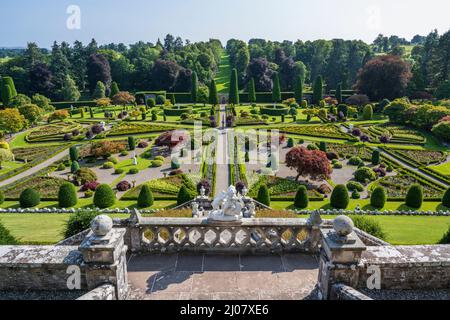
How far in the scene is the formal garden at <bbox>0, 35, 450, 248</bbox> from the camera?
85.9 ft

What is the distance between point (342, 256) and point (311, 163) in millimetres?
22025

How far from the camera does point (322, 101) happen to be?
230 ft

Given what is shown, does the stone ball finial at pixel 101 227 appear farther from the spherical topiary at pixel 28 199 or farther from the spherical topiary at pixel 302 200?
the spherical topiary at pixel 28 199

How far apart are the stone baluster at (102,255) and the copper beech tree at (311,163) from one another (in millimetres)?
23277

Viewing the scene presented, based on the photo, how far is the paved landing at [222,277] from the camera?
853 centimetres

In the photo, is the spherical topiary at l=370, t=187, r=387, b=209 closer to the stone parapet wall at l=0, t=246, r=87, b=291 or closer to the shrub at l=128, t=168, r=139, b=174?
the shrub at l=128, t=168, r=139, b=174

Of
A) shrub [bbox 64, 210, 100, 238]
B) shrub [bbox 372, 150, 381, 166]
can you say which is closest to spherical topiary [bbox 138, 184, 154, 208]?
shrub [bbox 64, 210, 100, 238]

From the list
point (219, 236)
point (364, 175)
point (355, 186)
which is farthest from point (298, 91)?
point (219, 236)

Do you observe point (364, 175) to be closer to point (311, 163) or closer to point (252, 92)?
point (311, 163)

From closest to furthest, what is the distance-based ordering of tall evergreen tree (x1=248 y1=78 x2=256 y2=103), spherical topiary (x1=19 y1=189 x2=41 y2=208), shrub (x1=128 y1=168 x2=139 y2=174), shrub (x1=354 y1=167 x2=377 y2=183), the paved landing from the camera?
the paved landing < spherical topiary (x1=19 y1=189 x2=41 y2=208) < shrub (x1=354 y1=167 x2=377 y2=183) < shrub (x1=128 y1=168 x2=139 y2=174) < tall evergreen tree (x1=248 y1=78 x2=256 y2=103)

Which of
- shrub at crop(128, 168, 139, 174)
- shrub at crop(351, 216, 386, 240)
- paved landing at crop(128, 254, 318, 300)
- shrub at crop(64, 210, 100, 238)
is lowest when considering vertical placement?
shrub at crop(128, 168, 139, 174)

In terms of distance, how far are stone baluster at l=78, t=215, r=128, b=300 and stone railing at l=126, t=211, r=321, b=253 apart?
2392 millimetres
